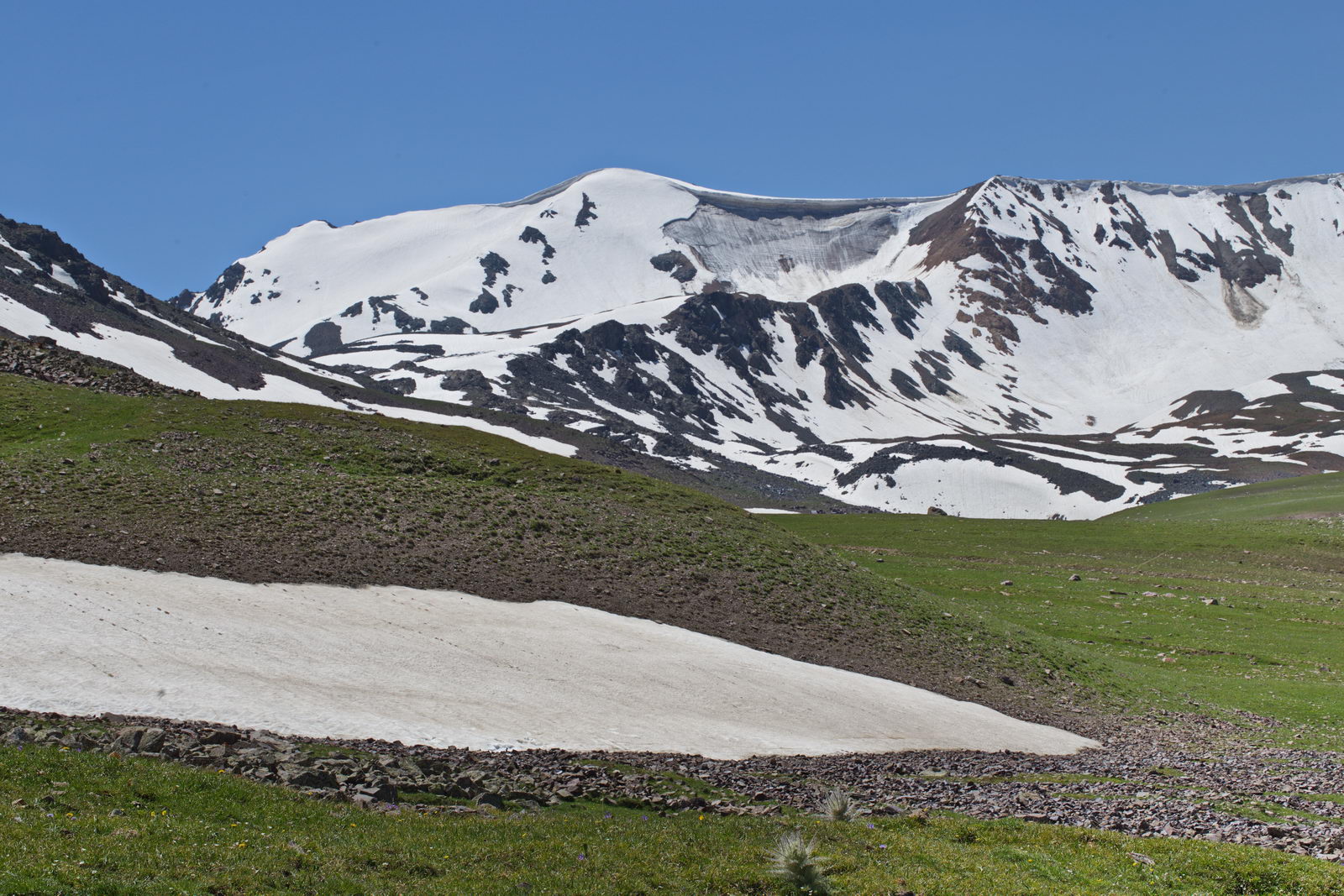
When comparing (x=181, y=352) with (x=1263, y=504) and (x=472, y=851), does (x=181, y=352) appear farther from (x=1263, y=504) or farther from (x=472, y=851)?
(x=472, y=851)

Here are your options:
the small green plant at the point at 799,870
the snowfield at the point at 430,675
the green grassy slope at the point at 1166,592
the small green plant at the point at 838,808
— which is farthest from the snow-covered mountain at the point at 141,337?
the small green plant at the point at 799,870

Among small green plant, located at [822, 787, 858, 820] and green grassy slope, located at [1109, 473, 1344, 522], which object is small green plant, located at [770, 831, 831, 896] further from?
green grassy slope, located at [1109, 473, 1344, 522]

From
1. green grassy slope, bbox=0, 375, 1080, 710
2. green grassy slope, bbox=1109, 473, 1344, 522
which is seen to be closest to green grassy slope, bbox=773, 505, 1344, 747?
green grassy slope, bbox=1109, 473, 1344, 522

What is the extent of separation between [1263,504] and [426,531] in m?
88.5

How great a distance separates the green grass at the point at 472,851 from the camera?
40.4 feet

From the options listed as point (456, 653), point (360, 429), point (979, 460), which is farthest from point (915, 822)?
point (979, 460)

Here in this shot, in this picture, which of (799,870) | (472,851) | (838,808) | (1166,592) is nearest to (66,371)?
(472,851)

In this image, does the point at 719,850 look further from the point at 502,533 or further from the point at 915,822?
the point at 502,533

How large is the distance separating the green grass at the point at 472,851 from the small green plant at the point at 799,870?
8.1 inches

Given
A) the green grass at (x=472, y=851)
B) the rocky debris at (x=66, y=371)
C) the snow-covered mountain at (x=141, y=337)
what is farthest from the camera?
the snow-covered mountain at (x=141, y=337)

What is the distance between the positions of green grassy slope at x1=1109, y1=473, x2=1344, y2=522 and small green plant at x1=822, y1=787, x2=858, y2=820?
8460 centimetres

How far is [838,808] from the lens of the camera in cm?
1855

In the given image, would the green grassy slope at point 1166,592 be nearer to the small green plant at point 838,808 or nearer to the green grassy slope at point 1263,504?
the green grassy slope at point 1263,504

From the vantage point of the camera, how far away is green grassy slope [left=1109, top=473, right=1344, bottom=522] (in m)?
91.6
